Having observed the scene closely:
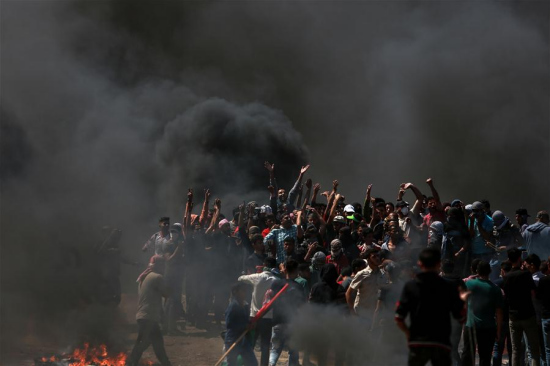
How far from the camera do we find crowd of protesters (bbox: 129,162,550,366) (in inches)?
313

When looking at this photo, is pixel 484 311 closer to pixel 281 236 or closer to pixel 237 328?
pixel 237 328

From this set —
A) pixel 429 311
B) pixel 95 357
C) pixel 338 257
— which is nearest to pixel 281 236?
pixel 338 257

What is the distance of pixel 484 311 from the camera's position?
7.95 metres

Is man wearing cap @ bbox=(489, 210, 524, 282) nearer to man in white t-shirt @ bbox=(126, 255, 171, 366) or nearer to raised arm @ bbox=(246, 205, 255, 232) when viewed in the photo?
raised arm @ bbox=(246, 205, 255, 232)

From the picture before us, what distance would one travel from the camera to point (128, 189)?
67.1 feet

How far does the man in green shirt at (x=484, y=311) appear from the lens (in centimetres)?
794

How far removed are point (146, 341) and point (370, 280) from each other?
308cm

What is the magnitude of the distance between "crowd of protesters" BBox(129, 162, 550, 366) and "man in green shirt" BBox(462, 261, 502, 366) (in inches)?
0.4

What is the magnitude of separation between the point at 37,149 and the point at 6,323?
16.4ft

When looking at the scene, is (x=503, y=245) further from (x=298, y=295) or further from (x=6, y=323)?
(x=6, y=323)

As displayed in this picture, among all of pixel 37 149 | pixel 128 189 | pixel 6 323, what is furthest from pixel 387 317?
pixel 128 189

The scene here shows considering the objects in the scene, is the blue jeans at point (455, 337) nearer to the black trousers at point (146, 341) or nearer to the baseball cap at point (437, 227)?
the baseball cap at point (437, 227)

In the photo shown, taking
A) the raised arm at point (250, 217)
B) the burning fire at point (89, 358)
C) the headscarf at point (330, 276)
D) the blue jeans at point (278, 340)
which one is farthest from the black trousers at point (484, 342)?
the raised arm at point (250, 217)

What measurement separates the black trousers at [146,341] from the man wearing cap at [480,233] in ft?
14.7
